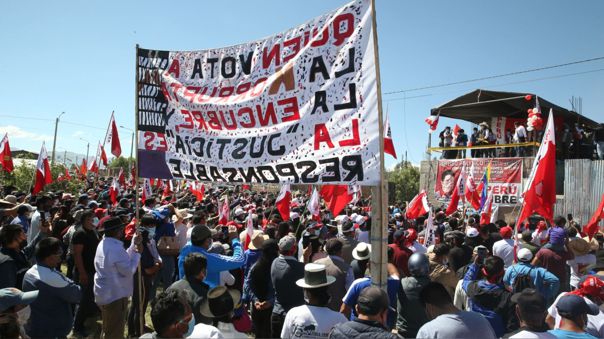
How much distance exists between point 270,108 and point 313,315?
197cm

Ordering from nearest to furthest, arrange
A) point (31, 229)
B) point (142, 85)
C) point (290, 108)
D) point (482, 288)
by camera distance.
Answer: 1. point (290, 108)
2. point (482, 288)
3. point (142, 85)
4. point (31, 229)

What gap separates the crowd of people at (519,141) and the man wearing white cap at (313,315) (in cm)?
1771

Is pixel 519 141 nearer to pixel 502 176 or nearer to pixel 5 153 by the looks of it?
pixel 502 176

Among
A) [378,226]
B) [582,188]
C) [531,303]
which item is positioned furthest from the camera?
[582,188]

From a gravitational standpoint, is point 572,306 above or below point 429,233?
above

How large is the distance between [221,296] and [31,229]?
603 cm

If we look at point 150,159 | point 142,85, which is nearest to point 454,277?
point 150,159

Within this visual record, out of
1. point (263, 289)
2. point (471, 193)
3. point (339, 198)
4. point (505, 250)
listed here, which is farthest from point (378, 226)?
point (471, 193)

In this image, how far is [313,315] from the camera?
322cm

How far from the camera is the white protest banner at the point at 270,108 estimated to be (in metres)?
3.27

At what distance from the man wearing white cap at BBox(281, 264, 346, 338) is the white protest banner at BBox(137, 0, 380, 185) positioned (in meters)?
0.85

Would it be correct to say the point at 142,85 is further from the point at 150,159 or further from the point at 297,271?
the point at 297,271

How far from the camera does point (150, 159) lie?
4703mm

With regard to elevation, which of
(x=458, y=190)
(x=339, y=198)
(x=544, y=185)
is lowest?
(x=339, y=198)
